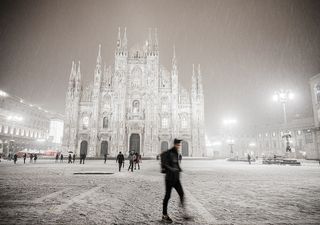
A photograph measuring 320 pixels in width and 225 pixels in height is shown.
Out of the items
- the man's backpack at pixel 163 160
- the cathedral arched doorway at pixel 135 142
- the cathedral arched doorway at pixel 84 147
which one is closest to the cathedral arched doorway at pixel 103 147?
the cathedral arched doorway at pixel 84 147

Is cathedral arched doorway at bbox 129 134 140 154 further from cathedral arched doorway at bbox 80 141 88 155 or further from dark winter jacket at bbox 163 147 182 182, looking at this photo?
dark winter jacket at bbox 163 147 182 182

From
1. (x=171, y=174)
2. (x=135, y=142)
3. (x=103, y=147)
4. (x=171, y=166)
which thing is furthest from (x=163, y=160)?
(x=103, y=147)

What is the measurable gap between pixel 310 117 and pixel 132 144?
44.4m

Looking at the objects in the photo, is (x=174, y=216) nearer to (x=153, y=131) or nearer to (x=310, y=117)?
(x=153, y=131)

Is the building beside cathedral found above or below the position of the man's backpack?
above

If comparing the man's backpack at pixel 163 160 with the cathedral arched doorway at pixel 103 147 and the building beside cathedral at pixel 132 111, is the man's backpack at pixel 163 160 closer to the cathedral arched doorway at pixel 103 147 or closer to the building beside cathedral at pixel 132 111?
the building beside cathedral at pixel 132 111

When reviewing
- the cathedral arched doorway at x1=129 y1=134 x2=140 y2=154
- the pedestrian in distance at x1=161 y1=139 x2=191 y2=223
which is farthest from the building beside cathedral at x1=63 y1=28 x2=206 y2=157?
the pedestrian in distance at x1=161 y1=139 x2=191 y2=223

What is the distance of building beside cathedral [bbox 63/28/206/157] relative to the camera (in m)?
39.8

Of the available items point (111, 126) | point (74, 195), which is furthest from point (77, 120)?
point (74, 195)

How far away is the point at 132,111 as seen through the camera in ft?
137

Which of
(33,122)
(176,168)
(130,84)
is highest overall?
(130,84)

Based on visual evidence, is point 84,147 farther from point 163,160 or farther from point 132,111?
point 163,160

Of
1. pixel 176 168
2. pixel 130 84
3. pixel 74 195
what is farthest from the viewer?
pixel 130 84

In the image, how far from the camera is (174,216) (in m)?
4.65
